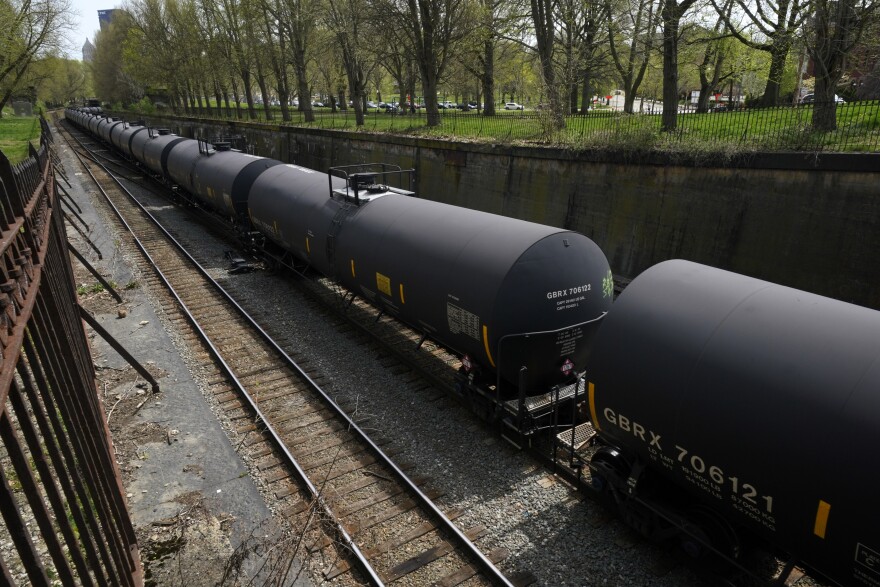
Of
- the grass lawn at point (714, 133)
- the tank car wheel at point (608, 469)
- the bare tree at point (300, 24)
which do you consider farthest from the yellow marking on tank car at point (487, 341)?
the bare tree at point (300, 24)

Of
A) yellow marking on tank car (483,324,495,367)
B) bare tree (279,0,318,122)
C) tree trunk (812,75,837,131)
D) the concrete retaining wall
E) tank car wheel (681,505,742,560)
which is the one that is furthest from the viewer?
bare tree (279,0,318,122)

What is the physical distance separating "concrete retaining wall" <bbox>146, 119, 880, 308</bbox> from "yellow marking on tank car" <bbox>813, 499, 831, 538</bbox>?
29.0ft

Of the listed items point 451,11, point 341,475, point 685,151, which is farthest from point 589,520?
point 451,11

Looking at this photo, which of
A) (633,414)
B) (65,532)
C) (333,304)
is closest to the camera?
(65,532)

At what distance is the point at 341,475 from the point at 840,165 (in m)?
12.3

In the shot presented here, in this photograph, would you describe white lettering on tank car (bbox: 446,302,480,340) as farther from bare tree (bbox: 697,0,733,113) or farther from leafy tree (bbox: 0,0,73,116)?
leafy tree (bbox: 0,0,73,116)

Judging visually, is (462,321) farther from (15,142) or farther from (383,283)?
(15,142)

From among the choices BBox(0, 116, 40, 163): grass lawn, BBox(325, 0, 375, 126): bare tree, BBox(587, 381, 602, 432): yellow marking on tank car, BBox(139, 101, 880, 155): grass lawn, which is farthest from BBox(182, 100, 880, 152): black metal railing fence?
BBox(0, 116, 40, 163): grass lawn

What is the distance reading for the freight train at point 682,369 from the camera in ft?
16.1

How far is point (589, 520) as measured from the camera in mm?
7934

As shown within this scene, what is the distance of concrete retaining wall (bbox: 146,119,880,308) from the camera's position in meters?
11.8

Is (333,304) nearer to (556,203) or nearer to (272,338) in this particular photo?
(272,338)

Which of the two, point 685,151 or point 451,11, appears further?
point 451,11

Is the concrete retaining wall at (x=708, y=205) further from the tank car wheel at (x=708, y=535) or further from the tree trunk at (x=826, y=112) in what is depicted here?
the tank car wheel at (x=708, y=535)
